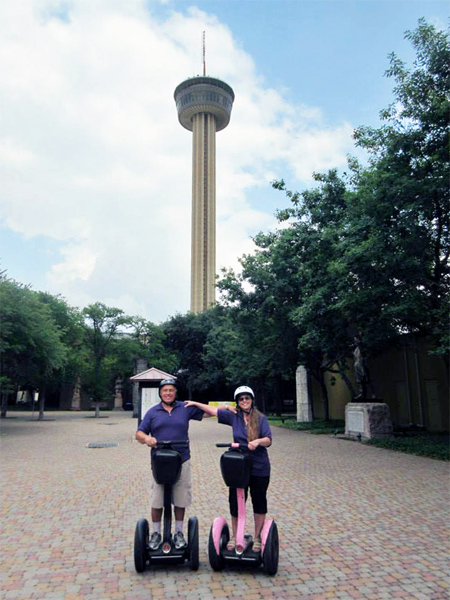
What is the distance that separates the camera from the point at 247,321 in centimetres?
2456

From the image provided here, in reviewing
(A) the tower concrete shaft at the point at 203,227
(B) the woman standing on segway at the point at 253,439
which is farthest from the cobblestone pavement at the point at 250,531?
(A) the tower concrete shaft at the point at 203,227

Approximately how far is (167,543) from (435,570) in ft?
8.58


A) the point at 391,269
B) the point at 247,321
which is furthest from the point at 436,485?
the point at 247,321

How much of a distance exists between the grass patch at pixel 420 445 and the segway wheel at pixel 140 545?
9.81 metres

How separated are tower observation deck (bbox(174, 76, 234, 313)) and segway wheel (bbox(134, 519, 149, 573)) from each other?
76.6 meters

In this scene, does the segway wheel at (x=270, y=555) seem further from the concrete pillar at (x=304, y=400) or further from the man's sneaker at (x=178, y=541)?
the concrete pillar at (x=304, y=400)

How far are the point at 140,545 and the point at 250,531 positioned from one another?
77.3 inches

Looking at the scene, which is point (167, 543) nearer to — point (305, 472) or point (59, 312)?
point (305, 472)

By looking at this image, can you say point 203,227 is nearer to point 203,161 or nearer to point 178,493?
point 203,161

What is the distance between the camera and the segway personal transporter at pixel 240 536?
4.36m

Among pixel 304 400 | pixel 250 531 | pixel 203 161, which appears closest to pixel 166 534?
pixel 250 531

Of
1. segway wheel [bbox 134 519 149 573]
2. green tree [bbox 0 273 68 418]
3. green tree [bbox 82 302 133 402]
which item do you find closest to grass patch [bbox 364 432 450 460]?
segway wheel [bbox 134 519 149 573]

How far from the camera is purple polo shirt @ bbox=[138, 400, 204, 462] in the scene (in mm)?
4625

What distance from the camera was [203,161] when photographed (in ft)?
Answer: 303
